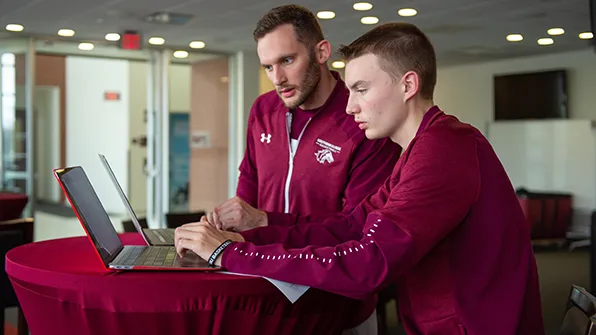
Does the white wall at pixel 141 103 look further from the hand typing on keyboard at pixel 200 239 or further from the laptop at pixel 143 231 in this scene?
the hand typing on keyboard at pixel 200 239

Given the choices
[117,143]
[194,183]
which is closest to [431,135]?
[194,183]

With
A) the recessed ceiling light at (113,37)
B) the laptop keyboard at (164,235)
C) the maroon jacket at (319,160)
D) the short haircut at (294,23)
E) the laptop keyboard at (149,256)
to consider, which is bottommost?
the laptop keyboard at (149,256)

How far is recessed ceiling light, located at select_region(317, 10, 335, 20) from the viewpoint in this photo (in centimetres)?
739

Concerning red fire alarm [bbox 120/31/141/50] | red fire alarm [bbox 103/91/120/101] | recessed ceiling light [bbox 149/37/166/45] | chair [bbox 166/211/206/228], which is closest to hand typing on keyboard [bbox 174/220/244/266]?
chair [bbox 166/211/206/228]

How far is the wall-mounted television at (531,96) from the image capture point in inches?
434

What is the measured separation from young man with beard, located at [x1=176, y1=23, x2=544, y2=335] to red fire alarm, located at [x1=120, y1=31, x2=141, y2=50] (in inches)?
299

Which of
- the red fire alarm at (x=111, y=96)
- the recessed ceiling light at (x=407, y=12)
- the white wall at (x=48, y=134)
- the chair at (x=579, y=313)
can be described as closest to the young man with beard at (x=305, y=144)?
the chair at (x=579, y=313)

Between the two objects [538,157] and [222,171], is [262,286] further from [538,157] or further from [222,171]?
[538,157]

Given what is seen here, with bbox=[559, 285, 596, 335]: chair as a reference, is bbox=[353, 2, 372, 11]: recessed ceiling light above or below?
above

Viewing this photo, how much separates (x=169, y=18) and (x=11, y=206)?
13.4 feet

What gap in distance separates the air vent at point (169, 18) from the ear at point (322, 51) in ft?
18.1

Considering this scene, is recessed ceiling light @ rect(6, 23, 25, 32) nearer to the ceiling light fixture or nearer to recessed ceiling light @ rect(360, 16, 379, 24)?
recessed ceiling light @ rect(360, 16, 379, 24)

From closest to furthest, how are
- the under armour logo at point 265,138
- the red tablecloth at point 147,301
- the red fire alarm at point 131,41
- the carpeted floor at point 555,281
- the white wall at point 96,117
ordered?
the red tablecloth at point 147,301 → the under armour logo at point 265,138 → the carpeted floor at point 555,281 → the red fire alarm at point 131,41 → the white wall at point 96,117

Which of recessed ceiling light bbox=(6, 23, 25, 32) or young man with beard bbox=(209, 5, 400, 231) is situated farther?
recessed ceiling light bbox=(6, 23, 25, 32)
